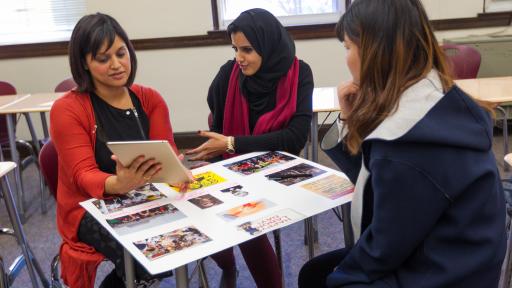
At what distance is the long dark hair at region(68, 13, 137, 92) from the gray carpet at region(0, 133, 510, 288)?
1.09 m

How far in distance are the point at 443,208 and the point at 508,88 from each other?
7.10 ft

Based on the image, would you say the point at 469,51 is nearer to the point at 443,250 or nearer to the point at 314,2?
the point at 314,2

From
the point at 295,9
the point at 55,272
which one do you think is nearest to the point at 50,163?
the point at 55,272

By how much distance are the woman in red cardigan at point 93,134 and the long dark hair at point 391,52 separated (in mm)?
692

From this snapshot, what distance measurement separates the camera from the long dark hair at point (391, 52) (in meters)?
1.01

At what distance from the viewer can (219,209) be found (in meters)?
1.35

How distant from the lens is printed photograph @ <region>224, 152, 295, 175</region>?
65.1 inches

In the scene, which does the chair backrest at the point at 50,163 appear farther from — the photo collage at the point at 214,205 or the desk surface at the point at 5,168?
the photo collage at the point at 214,205

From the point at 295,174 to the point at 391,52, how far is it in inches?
25.2

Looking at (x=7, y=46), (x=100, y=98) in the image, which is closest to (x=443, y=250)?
(x=100, y=98)

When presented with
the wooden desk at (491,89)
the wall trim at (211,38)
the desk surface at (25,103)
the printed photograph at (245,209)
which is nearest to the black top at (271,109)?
the printed photograph at (245,209)

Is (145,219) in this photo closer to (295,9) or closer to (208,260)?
(208,260)

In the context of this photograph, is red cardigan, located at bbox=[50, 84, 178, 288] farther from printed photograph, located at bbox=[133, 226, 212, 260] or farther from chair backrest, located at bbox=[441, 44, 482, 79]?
chair backrest, located at bbox=[441, 44, 482, 79]

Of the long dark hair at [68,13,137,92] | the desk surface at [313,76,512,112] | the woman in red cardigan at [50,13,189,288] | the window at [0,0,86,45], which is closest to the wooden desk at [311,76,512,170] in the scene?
the desk surface at [313,76,512,112]
